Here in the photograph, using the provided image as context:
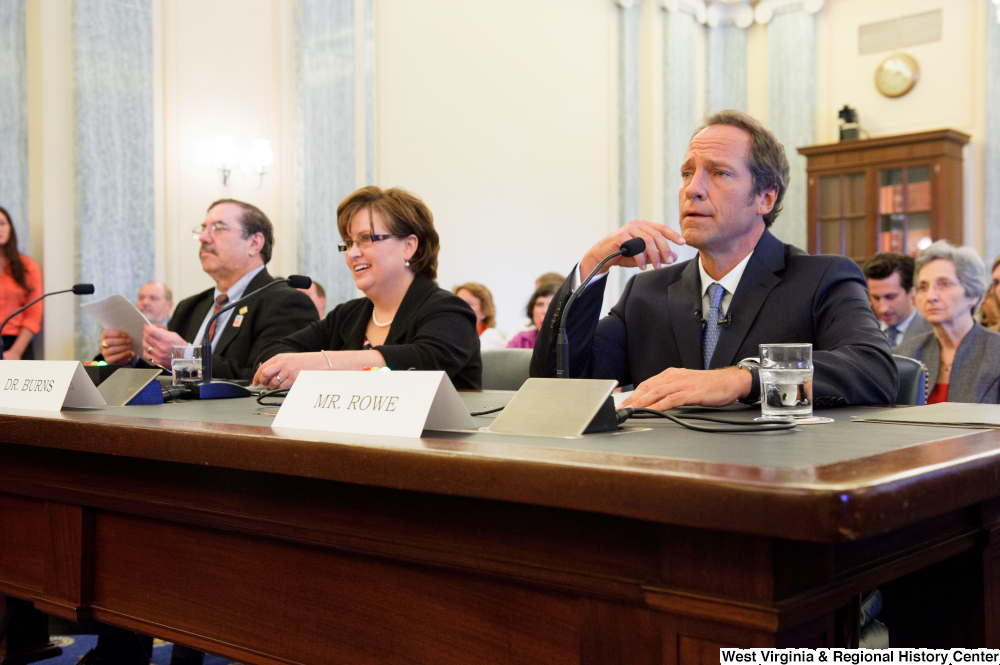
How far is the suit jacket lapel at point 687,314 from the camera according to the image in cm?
187

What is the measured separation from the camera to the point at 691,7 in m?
8.13

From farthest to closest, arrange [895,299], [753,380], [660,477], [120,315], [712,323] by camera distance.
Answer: [895,299], [120,315], [712,323], [753,380], [660,477]

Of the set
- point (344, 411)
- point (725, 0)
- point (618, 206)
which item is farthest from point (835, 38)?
point (344, 411)

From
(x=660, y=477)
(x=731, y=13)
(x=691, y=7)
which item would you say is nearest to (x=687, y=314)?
(x=660, y=477)

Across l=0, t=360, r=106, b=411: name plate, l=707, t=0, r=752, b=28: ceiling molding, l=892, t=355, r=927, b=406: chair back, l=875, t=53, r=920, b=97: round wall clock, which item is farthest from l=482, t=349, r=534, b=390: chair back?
l=707, t=0, r=752, b=28: ceiling molding

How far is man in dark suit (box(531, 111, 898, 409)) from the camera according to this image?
1728mm

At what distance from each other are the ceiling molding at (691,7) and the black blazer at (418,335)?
6.10 metres

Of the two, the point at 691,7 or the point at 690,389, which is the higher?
the point at 691,7

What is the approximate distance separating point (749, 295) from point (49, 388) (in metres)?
1.27

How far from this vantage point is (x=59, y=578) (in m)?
1.39

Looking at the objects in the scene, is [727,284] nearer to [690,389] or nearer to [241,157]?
[690,389]

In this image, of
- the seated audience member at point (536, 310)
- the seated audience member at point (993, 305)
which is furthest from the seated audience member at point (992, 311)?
the seated audience member at point (536, 310)

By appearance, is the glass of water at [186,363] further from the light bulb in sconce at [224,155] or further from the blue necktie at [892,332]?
the light bulb in sconce at [224,155]

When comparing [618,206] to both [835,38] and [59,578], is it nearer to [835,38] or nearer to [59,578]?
[835,38]
